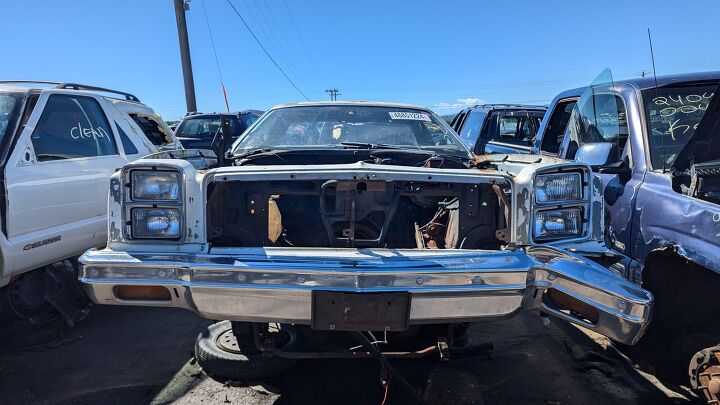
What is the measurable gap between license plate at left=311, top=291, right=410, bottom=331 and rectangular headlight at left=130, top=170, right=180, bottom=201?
0.97m

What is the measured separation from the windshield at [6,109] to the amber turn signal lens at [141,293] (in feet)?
6.92

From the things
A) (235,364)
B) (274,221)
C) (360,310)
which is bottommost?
(235,364)

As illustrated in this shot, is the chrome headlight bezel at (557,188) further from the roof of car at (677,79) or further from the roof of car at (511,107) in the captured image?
the roof of car at (511,107)

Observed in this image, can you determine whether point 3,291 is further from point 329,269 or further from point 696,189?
point 696,189

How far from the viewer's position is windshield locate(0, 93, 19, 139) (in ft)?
11.8

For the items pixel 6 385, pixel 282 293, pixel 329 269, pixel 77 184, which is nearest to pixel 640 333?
pixel 329 269

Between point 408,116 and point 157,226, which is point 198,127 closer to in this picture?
point 408,116

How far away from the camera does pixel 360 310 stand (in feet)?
7.25

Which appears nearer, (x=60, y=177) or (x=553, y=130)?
(x=60, y=177)

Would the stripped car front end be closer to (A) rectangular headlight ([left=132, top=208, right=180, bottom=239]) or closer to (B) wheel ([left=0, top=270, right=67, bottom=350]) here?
(A) rectangular headlight ([left=132, top=208, right=180, bottom=239])

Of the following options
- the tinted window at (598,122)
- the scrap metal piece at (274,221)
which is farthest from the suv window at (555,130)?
the scrap metal piece at (274,221)

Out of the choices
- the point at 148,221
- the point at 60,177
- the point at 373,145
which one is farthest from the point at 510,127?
the point at 148,221

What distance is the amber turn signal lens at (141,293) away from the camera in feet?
7.69

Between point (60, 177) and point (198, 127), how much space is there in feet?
27.9
